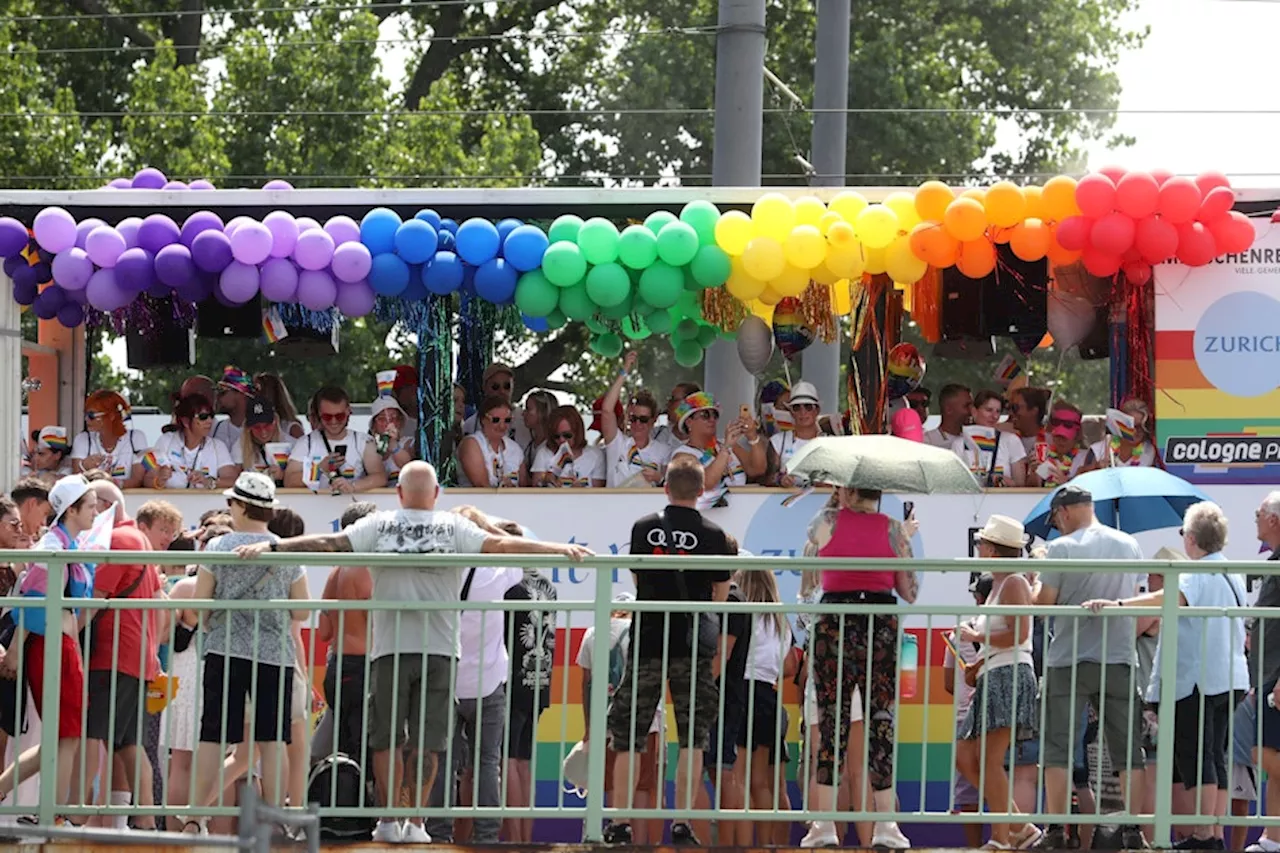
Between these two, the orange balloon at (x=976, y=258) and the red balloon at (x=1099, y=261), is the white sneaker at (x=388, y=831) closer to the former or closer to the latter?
the orange balloon at (x=976, y=258)

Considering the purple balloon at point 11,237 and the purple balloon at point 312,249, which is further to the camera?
the purple balloon at point 11,237

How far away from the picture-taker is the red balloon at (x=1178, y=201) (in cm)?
→ 1085

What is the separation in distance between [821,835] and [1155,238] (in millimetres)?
3731

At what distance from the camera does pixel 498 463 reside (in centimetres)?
1166

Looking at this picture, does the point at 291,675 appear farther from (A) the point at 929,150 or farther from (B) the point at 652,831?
(A) the point at 929,150

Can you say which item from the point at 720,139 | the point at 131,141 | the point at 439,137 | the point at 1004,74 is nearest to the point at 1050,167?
the point at 1004,74

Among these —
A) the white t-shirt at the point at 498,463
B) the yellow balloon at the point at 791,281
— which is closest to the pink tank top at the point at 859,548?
the yellow balloon at the point at 791,281

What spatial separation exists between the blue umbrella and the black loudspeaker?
450 cm

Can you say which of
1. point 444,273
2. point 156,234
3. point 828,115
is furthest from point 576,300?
point 828,115

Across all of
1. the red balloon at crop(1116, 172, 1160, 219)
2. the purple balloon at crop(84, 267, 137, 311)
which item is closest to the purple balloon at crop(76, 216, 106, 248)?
the purple balloon at crop(84, 267, 137, 311)

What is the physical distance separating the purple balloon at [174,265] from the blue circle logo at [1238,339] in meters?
5.45

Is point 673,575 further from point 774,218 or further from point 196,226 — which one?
point 196,226

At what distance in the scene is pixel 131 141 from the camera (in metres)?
25.3

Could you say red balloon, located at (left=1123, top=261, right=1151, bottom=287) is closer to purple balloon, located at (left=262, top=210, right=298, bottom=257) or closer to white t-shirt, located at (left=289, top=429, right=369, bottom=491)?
white t-shirt, located at (left=289, top=429, right=369, bottom=491)
